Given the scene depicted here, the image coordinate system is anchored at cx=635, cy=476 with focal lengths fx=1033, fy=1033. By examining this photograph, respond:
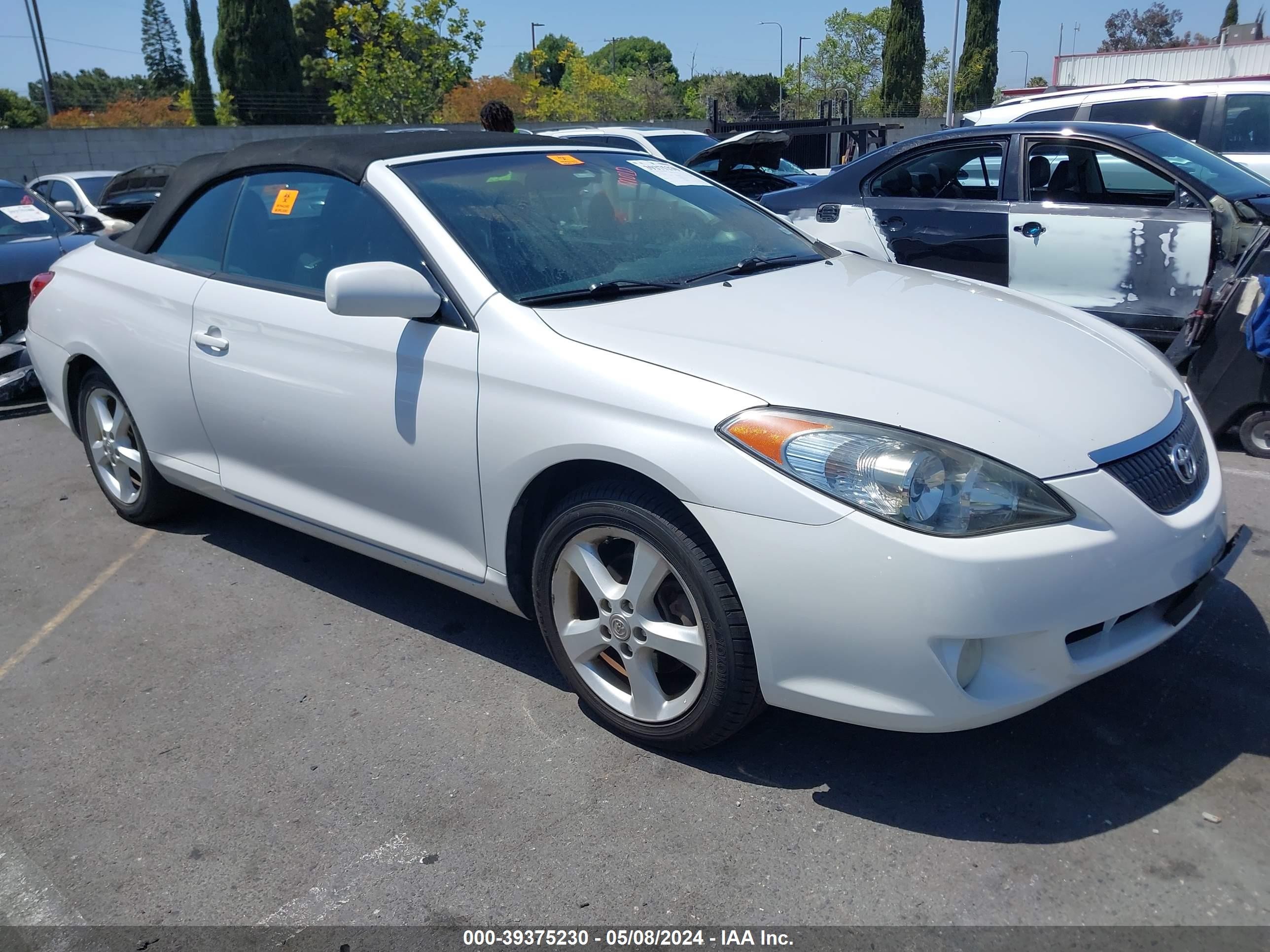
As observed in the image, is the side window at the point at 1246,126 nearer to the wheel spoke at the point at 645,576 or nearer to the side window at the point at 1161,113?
the side window at the point at 1161,113

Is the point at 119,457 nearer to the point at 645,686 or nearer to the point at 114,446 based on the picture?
the point at 114,446

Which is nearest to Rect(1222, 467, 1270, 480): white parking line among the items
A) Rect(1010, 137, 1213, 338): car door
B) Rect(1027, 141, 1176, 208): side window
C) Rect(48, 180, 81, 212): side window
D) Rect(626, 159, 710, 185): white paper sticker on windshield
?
Rect(1010, 137, 1213, 338): car door

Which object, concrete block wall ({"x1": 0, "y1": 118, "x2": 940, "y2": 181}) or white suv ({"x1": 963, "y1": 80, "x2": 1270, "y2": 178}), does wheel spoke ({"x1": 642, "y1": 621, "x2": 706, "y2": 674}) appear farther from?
concrete block wall ({"x1": 0, "y1": 118, "x2": 940, "y2": 181})

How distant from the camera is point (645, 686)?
9.13ft

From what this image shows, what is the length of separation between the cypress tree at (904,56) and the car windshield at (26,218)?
128 ft

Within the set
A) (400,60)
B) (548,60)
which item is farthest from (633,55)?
(400,60)

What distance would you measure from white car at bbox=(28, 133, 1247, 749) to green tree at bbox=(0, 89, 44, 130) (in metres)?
49.0

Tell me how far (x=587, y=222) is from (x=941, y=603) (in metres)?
1.86


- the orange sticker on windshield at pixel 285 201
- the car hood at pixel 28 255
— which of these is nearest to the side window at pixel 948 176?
the orange sticker on windshield at pixel 285 201

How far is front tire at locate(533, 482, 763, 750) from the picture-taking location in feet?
8.29

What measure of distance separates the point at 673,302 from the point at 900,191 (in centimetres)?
415

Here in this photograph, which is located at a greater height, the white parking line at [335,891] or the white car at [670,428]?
the white car at [670,428]

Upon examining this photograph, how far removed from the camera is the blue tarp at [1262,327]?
4.42 meters

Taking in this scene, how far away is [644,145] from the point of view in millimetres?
11508
